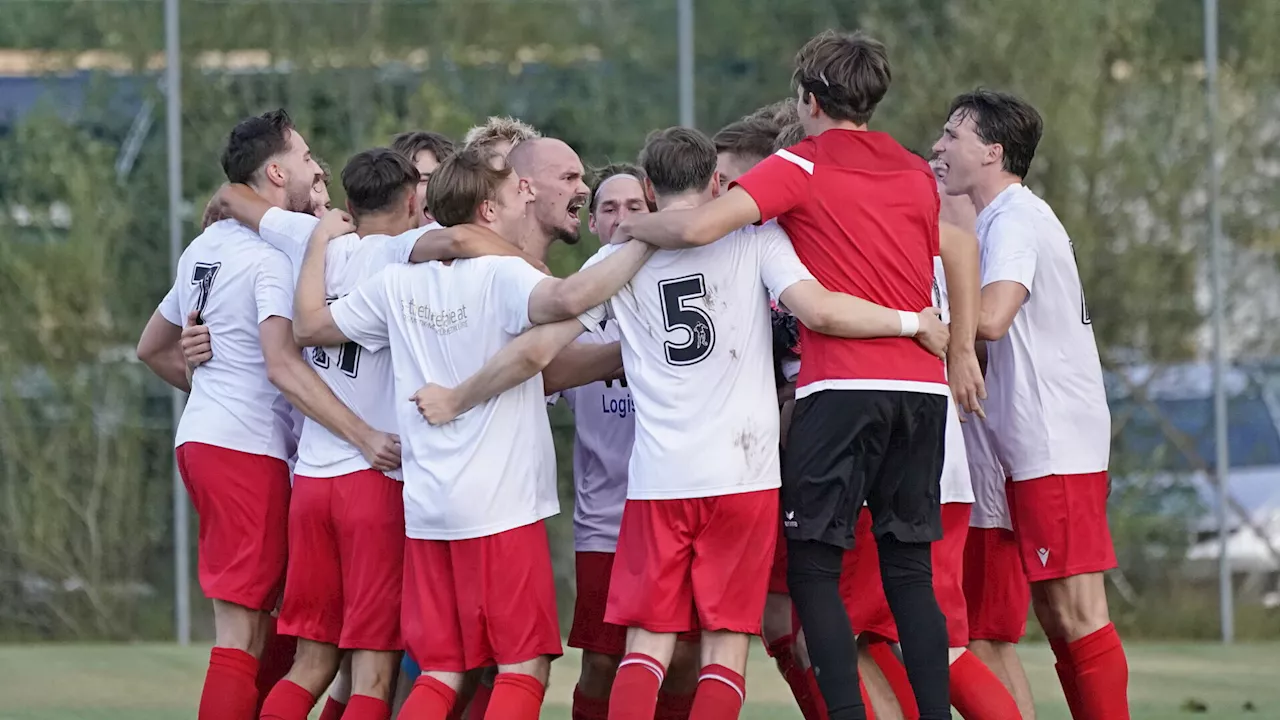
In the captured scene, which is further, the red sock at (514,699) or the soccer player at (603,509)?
the soccer player at (603,509)

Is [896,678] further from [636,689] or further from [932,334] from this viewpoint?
[932,334]

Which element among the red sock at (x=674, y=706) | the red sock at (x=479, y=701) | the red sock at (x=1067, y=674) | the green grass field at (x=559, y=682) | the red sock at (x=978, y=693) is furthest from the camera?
the green grass field at (x=559, y=682)

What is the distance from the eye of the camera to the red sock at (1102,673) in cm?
496

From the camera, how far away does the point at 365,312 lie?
4.68 m

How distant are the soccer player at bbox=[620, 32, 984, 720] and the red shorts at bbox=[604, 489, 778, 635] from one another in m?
0.10

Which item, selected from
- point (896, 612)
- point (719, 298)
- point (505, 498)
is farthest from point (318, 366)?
point (896, 612)

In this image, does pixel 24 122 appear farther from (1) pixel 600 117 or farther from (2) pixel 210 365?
(2) pixel 210 365

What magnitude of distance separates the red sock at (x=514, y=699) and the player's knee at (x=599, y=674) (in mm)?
722

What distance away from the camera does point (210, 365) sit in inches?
205

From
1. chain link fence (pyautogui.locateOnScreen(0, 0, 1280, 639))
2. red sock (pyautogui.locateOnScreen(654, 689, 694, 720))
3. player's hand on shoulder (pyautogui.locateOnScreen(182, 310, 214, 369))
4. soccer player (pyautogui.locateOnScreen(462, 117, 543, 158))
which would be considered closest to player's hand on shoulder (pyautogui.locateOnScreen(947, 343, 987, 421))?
red sock (pyautogui.locateOnScreen(654, 689, 694, 720))

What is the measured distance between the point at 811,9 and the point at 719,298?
622 centimetres

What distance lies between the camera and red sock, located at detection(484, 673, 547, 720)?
439cm

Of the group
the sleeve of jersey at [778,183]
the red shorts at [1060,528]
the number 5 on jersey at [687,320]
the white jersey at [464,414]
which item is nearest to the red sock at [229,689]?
the white jersey at [464,414]

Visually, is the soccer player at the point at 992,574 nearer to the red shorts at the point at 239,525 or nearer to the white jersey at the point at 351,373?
the white jersey at the point at 351,373
